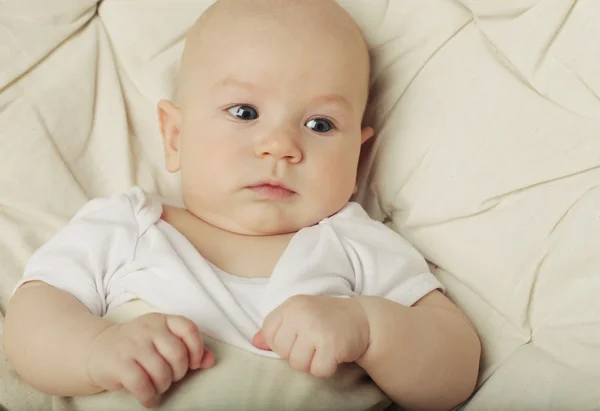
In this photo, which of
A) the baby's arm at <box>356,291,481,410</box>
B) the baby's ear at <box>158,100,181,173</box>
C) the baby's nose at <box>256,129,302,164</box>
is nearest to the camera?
the baby's arm at <box>356,291,481,410</box>

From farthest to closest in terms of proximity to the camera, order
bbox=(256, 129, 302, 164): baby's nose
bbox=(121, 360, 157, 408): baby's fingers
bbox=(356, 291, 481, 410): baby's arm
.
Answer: bbox=(256, 129, 302, 164): baby's nose
bbox=(356, 291, 481, 410): baby's arm
bbox=(121, 360, 157, 408): baby's fingers

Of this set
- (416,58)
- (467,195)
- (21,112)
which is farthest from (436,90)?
(21,112)

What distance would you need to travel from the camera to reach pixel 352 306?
3.20ft

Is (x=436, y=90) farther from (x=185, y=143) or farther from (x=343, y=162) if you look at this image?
(x=185, y=143)

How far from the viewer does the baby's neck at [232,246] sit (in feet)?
→ 3.71

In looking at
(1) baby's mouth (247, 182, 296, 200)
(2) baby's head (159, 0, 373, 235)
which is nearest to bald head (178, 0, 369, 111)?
(2) baby's head (159, 0, 373, 235)

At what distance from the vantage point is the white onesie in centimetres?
104

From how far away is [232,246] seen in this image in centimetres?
117

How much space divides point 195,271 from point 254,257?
0.11 metres

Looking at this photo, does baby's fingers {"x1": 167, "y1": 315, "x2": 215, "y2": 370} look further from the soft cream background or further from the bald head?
the bald head

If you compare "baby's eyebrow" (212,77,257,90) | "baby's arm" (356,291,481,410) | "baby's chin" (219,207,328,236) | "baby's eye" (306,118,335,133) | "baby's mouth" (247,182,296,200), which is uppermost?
"baby's eyebrow" (212,77,257,90)

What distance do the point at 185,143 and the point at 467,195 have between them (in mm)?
516

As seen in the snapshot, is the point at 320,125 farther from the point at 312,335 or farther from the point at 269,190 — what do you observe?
the point at 312,335

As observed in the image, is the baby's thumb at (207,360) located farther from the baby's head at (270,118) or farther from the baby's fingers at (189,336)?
the baby's head at (270,118)
